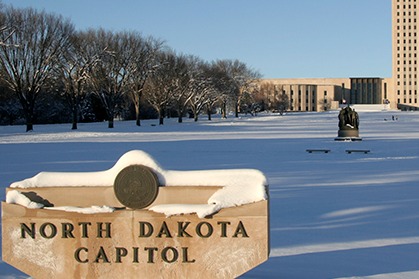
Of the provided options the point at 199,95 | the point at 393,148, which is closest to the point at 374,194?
the point at 393,148

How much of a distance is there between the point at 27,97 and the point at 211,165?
1325 inches

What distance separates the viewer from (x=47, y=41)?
157 feet

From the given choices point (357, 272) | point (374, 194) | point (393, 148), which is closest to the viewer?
point (357, 272)

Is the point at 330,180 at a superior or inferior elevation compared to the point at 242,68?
inferior

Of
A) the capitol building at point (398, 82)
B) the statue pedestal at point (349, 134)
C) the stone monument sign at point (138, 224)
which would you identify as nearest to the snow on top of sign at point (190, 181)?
the stone monument sign at point (138, 224)

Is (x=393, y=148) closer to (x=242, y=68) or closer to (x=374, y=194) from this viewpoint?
(x=374, y=194)

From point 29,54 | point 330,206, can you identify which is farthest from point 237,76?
point 330,206

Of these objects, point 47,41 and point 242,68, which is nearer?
point 47,41

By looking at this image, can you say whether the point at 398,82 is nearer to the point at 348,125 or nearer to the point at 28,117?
the point at 28,117

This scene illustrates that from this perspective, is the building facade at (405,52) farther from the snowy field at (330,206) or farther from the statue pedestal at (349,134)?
the snowy field at (330,206)

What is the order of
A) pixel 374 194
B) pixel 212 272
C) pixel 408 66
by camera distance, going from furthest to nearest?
pixel 408 66, pixel 374 194, pixel 212 272

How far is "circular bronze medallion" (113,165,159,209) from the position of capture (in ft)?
17.3

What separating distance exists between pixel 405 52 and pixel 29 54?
151160 mm

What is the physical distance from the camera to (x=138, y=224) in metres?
5.25
